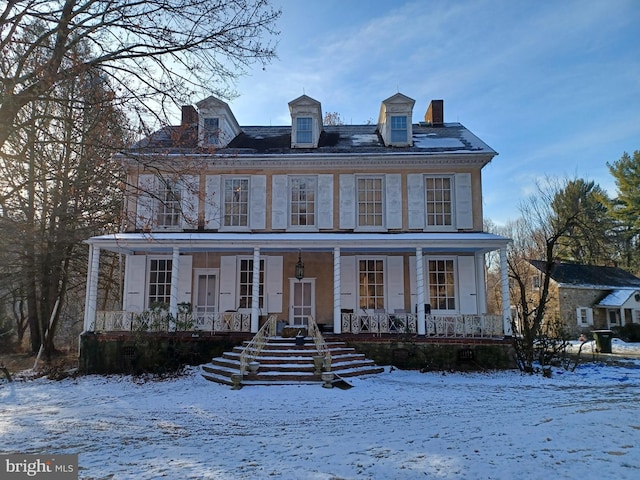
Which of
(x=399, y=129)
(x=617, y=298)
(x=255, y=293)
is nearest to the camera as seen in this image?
(x=255, y=293)

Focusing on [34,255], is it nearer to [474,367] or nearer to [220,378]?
[220,378]

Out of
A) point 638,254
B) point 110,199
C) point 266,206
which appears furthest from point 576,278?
point 110,199

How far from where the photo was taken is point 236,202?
15984 mm

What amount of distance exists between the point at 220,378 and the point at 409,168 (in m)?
9.57

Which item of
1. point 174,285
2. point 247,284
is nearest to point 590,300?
point 247,284

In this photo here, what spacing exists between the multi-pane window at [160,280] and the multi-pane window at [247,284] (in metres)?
2.58

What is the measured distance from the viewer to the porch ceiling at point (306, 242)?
1373 centimetres

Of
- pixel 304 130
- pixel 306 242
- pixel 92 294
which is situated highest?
pixel 304 130

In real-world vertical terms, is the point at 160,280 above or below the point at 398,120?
below

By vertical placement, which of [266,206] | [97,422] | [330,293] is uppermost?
[266,206]

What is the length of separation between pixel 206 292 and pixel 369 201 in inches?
266

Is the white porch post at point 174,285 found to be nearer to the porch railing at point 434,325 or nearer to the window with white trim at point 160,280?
the window with white trim at point 160,280

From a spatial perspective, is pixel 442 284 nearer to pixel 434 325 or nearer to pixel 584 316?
pixel 434 325

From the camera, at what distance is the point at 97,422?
24.4 feet
